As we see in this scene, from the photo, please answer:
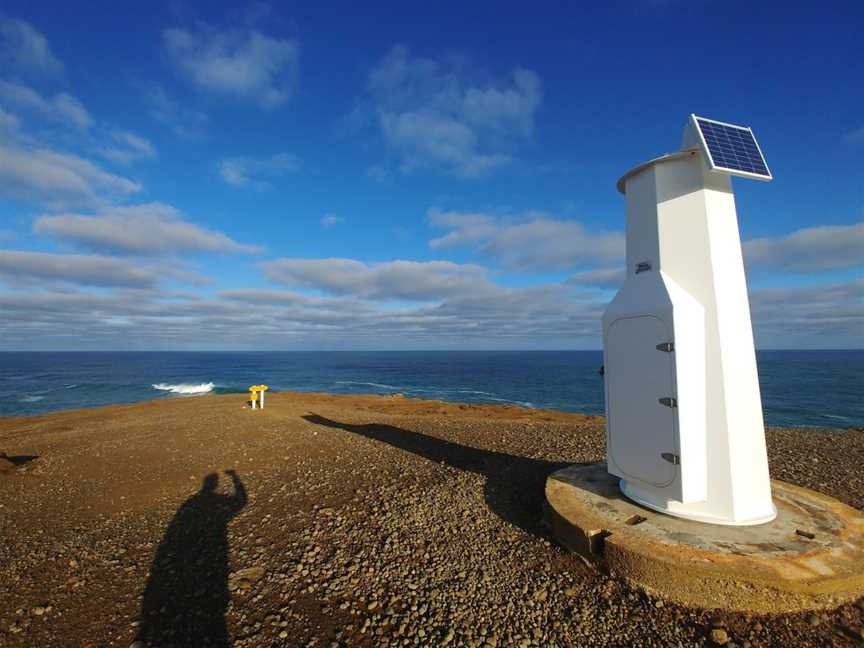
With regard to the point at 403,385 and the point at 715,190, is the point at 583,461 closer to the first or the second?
the point at 715,190

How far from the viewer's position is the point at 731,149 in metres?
5.19

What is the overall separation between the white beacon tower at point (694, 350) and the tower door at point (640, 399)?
13 mm

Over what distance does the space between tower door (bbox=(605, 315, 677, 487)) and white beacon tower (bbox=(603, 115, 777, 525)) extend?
0.5 inches

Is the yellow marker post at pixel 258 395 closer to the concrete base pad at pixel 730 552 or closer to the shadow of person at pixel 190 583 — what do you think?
the shadow of person at pixel 190 583

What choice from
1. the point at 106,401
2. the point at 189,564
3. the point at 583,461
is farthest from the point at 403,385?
the point at 189,564

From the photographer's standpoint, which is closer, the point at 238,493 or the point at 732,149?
the point at 732,149

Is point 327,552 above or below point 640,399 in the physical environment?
below

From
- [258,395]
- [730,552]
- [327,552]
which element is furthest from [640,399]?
[258,395]

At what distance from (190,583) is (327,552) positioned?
1544mm

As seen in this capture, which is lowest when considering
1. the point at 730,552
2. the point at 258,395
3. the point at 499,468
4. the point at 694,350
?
the point at 499,468

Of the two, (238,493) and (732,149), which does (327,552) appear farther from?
(732,149)

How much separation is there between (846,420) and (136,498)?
40.4 metres

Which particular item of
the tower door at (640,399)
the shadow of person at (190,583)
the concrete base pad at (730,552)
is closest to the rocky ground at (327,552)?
the shadow of person at (190,583)

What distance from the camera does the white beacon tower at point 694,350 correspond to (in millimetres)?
4918
